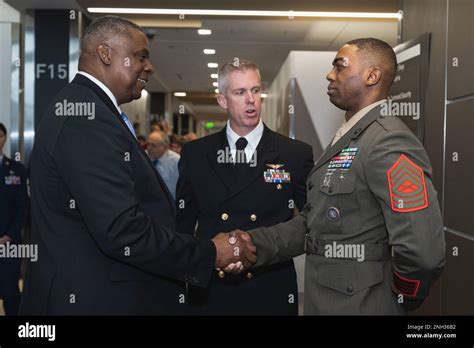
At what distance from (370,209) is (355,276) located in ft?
0.75

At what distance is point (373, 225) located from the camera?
6.23ft

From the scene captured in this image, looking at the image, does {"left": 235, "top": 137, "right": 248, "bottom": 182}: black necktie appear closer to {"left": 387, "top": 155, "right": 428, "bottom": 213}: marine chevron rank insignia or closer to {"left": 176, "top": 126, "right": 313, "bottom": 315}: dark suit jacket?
Result: {"left": 176, "top": 126, "right": 313, "bottom": 315}: dark suit jacket

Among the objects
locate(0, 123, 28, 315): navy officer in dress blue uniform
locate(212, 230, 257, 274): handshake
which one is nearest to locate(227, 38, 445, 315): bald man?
locate(212, 230, 257, 274): handshake

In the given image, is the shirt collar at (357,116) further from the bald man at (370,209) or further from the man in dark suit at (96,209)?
the man in dark suit at (96,209)

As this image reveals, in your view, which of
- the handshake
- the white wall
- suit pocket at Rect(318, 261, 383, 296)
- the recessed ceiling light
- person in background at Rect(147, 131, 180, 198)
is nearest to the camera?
suit pocket at Rect(318, 261, 383, 296)

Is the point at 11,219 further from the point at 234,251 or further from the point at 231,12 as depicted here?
the point at 234,251

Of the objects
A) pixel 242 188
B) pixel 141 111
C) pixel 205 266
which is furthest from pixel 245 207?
pixel 141 111

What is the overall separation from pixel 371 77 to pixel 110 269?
110cm

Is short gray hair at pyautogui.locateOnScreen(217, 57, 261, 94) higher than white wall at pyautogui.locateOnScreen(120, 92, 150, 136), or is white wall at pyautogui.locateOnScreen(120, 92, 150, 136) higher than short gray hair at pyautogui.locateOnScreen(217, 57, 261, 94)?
white wall at pyautogui.locateOnScreen(120, 92, 150, 136)

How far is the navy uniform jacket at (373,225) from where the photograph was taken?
175 centimetres

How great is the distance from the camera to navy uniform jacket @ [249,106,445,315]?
1746 millimetres

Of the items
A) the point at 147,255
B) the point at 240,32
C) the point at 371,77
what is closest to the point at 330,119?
the point at 240,32

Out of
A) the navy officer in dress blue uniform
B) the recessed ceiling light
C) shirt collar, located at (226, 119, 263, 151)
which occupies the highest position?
the recessed ceiling light

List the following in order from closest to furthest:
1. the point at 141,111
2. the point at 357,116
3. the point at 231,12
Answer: the point at 357,116 < the point at 231,12 < the point at 141,111
